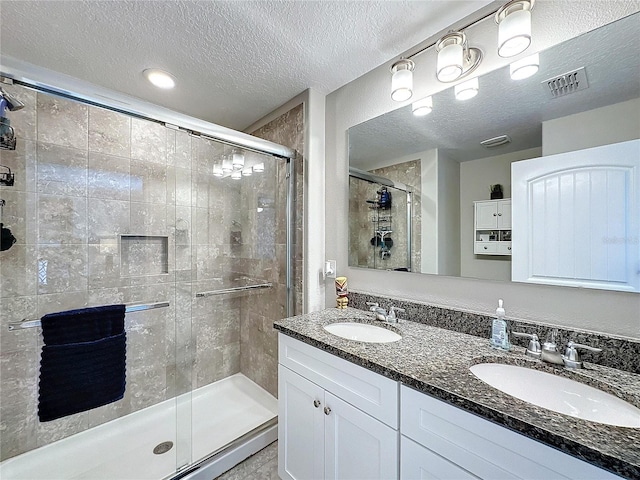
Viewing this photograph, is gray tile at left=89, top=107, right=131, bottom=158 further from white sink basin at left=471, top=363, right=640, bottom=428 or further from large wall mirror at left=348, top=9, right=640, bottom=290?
white sink basin at left=471, top=363, right=640, bottom=428

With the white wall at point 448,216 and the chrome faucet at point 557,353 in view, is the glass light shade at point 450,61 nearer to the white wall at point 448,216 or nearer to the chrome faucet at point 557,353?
the white wall at point 448,216

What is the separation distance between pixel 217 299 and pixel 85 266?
2.96 ft

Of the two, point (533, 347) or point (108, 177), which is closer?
point (533, 347)

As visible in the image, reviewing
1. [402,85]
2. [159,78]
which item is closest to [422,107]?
[402,85]

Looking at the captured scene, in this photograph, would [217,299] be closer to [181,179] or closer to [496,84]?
[181,179]

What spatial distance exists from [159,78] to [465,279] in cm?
207

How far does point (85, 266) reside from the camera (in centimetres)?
172

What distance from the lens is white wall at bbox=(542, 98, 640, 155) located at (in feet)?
2.94

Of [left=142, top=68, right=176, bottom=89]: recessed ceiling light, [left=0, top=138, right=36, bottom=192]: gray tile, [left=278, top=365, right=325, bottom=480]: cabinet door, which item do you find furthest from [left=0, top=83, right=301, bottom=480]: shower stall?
[left=278, top=365, right=325, bottom=480]: cabinet door

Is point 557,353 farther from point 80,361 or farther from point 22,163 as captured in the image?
point 22,163

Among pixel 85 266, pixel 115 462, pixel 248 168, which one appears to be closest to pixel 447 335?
pixel 248 168

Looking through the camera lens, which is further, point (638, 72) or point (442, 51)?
point (442, 51)

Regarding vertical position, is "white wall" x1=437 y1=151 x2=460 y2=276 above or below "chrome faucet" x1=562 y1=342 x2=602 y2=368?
above

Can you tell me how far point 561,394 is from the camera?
0.84 m
